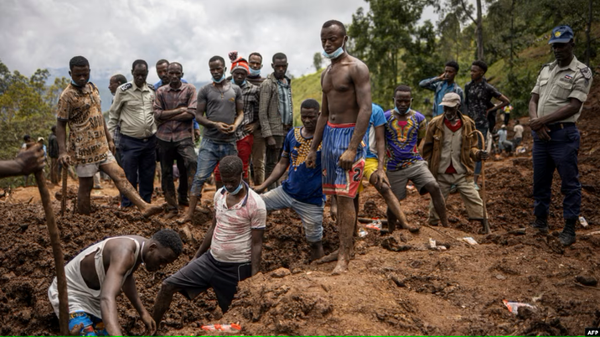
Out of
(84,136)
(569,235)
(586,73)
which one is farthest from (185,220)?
(586,73)

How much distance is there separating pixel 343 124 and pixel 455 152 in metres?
2.57

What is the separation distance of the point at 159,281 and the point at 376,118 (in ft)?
9.89

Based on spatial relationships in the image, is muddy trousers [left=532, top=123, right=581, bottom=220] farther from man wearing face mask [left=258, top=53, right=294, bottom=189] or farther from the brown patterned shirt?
the brown patterned shirt

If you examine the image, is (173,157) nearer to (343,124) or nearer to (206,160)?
(206,160)

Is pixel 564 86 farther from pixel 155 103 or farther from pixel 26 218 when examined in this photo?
Result: pixel 26 218

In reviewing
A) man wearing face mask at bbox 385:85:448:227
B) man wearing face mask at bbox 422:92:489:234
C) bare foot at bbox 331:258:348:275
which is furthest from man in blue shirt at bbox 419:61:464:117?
bare foot at bbox 331:258:348:275

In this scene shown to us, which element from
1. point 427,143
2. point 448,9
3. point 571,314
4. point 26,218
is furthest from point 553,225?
point 448,9

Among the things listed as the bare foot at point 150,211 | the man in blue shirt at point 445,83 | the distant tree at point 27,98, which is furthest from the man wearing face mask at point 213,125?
the distant tree at point 27,98

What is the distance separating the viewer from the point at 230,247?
3949 millimetres

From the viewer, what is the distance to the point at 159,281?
4.96 m

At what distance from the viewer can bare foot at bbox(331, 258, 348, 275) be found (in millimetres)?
3883

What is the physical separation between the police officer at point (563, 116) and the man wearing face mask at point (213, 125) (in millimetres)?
3803

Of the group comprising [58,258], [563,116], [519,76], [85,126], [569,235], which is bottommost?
[569,235]

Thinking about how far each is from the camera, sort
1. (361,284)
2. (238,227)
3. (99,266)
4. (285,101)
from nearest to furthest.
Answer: (99,266)
(361,284)
(238,227)
(285,101)
